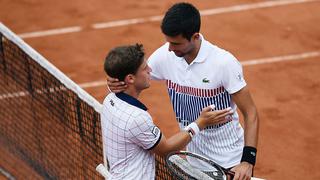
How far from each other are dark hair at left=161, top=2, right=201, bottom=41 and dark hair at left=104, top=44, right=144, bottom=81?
0.52 metres

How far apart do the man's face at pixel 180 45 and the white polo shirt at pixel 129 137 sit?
2.18 feet

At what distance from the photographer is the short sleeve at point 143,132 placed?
5.43 meters

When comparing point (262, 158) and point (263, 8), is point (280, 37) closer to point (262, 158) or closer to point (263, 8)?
point (263, 8)

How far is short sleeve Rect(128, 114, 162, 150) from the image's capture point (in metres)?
5.43

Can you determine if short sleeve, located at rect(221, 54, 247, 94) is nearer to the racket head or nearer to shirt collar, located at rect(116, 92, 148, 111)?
the racket head

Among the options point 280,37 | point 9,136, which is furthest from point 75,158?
point 280,37

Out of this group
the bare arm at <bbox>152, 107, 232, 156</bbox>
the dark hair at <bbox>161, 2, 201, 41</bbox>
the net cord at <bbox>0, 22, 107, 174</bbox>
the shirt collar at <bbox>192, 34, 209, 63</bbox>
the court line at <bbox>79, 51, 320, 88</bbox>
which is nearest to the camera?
the bare arm at <bbox>152, 107, 232, 156</bbox>

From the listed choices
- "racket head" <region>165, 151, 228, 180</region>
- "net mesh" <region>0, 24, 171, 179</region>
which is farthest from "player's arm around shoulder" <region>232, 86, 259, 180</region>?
"net mesh" <region>0, 24, 171, 179</region>

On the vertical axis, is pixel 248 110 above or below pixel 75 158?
above

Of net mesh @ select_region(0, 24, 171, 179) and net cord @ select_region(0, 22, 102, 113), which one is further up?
net cord @ select_region(0, 22, 102, 113)

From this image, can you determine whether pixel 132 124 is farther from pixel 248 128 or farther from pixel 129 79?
pixel 248 128

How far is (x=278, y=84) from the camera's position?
11570 millimetres

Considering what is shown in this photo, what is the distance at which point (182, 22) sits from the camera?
19.2 ft

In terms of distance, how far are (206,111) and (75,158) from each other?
382 cm
